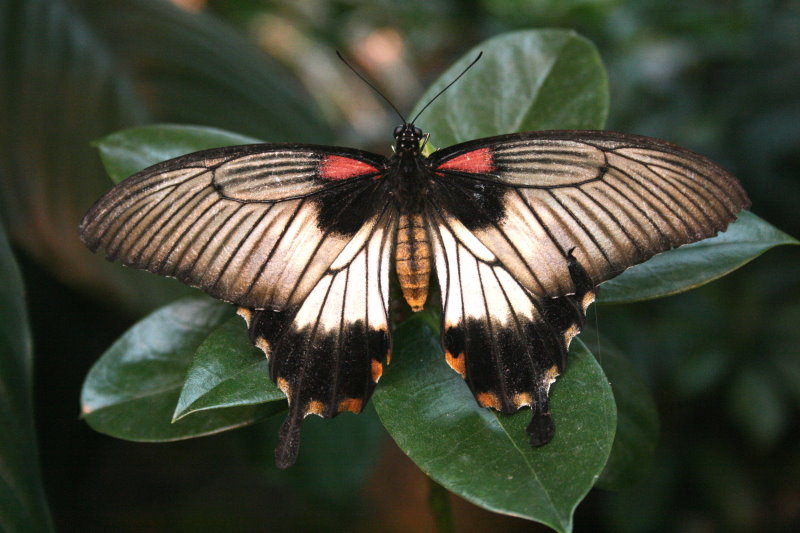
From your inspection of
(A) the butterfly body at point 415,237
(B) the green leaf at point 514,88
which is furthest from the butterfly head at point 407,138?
(B) the green leaf at point 514,88

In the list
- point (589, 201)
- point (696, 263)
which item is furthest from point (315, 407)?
point (696, 263)

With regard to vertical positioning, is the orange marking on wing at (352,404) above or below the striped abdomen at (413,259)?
below

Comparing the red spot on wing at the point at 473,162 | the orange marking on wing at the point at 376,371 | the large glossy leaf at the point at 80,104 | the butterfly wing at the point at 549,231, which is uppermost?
the large glossy leaf at the point at 80,104

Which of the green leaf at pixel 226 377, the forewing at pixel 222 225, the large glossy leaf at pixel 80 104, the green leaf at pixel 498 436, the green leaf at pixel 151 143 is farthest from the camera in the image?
the large glossy leaf at pixel 80 104

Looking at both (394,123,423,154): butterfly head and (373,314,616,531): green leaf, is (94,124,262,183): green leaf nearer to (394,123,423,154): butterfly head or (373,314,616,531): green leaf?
(394,123,423,154): butterfly head

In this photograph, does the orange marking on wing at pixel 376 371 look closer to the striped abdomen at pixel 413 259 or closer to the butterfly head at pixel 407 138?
the striped abdomen at pixel 413 259

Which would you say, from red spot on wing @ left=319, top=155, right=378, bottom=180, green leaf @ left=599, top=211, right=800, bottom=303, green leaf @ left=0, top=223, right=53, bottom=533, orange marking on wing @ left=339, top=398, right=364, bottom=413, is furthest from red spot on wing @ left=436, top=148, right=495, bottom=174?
green leaf @ left=0, top=223, right=53, bottom=533

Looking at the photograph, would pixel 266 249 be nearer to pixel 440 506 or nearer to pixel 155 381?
pixel 155 381
